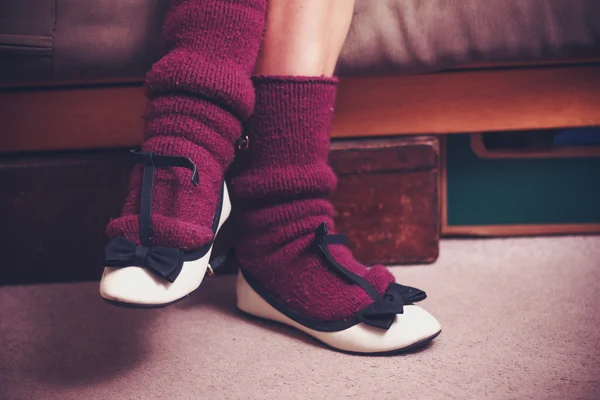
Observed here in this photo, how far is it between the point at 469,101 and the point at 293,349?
49cm

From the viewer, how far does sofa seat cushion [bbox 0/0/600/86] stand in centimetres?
73

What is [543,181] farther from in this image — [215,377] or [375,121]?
[215,377]

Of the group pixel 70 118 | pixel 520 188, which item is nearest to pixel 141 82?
pixel 70 118

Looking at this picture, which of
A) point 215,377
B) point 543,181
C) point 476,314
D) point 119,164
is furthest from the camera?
point 543,181

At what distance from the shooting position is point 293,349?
1.94 feet

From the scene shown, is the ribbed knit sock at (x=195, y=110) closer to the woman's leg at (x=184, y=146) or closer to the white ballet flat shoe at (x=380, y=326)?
the woman's leg at (x=184, y=146)

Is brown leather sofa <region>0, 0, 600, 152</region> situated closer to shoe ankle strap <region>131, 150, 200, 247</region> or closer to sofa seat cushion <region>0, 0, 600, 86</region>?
sofa seat cushion <region>0, 0, 600, 86</region>

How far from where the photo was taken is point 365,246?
82cm

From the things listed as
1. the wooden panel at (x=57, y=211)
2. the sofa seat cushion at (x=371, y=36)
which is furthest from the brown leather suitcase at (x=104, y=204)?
the sofa seat cushion at (x=371, y=36)

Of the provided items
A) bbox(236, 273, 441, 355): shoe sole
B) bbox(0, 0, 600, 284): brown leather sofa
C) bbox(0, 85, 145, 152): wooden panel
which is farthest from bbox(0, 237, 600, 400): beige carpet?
bbox(0, 85, 145, 152): wooden panel

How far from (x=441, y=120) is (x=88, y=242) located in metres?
0.58

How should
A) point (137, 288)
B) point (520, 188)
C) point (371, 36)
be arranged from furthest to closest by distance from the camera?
point (520, 188)
point (371, 36)
point (137, 288)

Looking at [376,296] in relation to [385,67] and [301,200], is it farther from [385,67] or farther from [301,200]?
[385,67]

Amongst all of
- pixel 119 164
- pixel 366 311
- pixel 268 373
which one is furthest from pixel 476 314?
pixel 119 164
